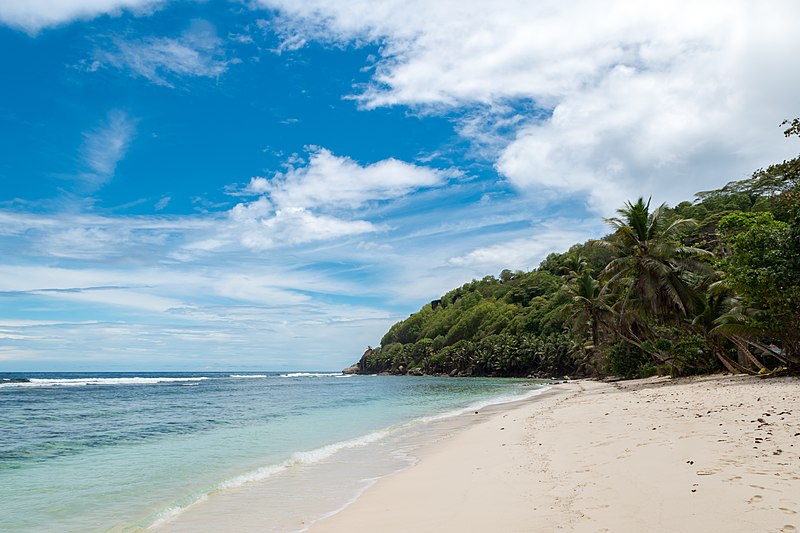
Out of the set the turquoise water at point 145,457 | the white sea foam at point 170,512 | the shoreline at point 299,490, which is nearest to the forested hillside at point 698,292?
the shoreline at point 299,490

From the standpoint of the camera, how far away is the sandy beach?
14.8 feet

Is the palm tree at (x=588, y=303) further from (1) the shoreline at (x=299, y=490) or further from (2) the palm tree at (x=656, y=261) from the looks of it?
(1) the shoreline at (x=299, y=490)

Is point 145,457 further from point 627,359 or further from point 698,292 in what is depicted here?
point 627,359

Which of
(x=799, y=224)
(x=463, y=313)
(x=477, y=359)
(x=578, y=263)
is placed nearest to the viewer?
(x=799, y=224)

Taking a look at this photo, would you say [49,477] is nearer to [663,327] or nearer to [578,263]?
[663,327]

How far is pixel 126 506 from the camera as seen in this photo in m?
7.59

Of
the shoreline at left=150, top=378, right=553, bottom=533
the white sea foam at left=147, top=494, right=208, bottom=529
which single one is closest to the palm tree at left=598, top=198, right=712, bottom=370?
the shoreline at left=150, top=378, right=553, bottom=533

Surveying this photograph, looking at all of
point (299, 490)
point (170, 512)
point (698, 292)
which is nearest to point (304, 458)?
point (299, 490)

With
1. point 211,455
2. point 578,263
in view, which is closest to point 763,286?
point 211,455

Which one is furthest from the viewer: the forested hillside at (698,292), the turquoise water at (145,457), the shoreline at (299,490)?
the forested hillside at (698,292)

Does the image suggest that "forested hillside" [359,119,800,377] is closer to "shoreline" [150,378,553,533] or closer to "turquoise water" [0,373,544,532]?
"shoreline" [150,378,553,533]

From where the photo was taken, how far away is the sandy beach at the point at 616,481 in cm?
452

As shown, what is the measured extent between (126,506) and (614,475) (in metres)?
6.79

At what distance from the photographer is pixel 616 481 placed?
5.95m
